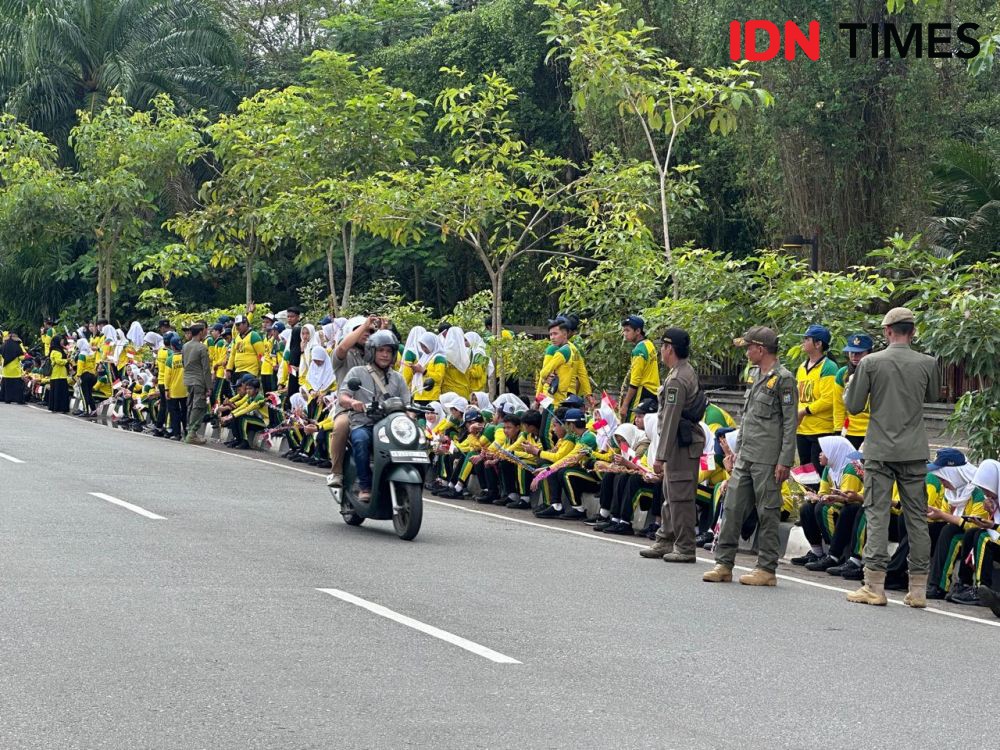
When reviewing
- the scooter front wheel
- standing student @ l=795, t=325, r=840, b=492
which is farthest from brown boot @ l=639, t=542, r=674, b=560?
the scooter front wheel

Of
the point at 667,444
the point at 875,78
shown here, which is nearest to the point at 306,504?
the point at 667,444

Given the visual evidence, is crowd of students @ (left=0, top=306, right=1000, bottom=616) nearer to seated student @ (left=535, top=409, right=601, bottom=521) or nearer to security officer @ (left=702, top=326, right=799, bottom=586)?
seated student @ (left=535, top=409, right=601, bottom=521)

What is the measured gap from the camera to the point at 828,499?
38.9 feet

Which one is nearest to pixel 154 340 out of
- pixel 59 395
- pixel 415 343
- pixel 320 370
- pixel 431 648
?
pixel 59 395

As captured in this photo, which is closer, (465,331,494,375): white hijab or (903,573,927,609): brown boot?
(903,573,927,609): brown boot

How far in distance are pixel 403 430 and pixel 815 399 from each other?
12.4 ft

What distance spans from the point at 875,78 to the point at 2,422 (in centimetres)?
1702

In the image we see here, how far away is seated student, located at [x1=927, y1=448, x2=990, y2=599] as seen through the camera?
10719mm

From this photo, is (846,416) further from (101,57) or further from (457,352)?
(101,57)

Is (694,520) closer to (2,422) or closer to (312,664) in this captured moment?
(312,664)

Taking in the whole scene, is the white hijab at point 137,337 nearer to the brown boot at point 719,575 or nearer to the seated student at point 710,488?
the seated student at point 710,488

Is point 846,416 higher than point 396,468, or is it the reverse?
point 846,416

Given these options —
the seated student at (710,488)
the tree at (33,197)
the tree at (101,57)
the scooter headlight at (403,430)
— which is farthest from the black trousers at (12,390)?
the seated student at (710,488)

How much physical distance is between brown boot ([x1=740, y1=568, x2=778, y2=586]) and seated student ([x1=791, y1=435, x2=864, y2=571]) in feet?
3.86
